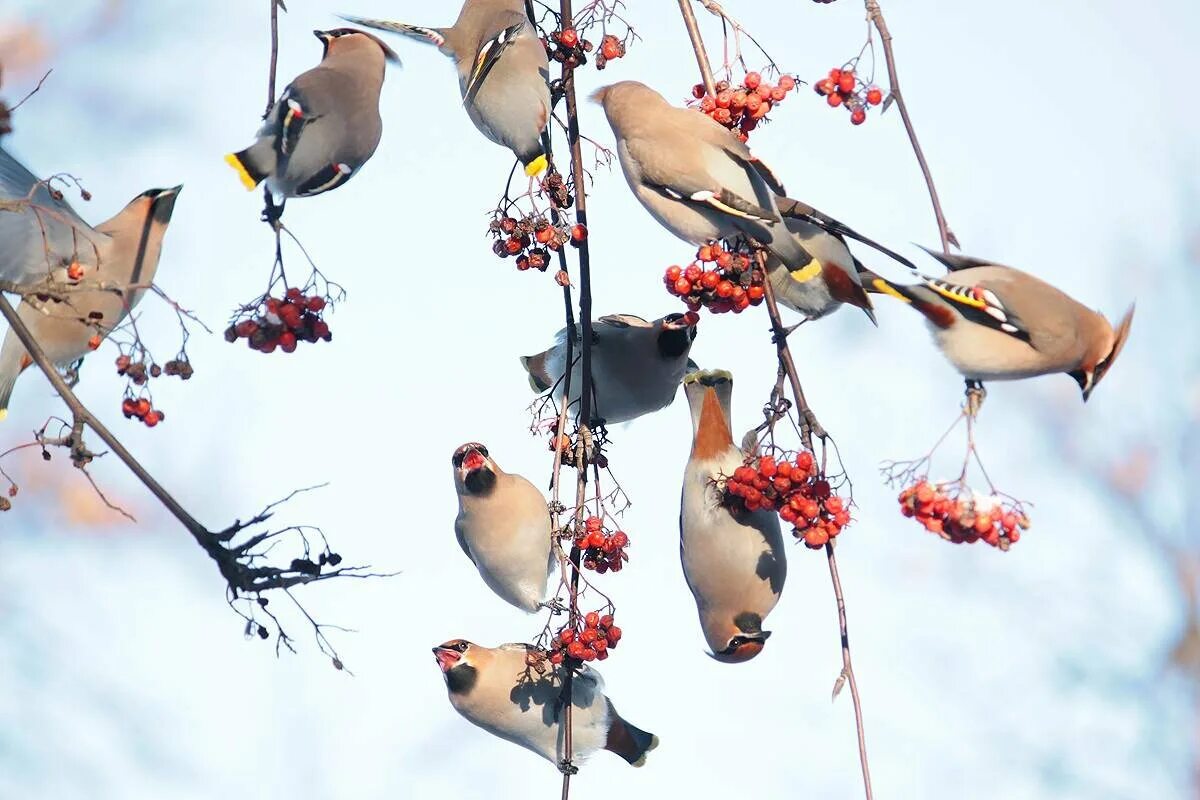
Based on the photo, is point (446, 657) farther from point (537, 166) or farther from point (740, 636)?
point (537, 166)

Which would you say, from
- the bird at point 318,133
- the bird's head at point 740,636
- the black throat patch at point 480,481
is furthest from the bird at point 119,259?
the bird's head at point 740,636

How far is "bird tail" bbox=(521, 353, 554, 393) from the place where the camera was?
4793 millimetres

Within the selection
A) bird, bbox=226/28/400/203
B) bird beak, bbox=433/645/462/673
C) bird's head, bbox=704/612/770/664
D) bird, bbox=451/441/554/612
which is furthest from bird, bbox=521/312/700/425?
bird, bbox=226/28/400/203

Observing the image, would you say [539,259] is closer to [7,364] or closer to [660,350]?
[660,350]

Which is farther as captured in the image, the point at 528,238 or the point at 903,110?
the point at 528,238

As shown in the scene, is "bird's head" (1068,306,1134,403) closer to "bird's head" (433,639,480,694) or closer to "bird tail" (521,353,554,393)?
"bird tail" (521,353,554,393)

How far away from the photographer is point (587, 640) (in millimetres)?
3109

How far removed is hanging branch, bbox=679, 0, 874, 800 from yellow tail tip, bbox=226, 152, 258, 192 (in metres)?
1.01

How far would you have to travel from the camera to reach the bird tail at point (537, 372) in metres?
4.79

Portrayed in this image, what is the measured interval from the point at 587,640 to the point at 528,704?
4.32ft

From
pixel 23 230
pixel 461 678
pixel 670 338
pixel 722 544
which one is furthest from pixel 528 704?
pixel 23 230

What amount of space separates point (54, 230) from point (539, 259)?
124 centimetres

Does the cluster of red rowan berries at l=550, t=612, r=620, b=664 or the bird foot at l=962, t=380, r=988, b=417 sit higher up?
the bird foot at l=962, t=380, r=988, b=417

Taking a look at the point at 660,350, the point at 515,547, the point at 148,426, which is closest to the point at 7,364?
the point at 148,426
